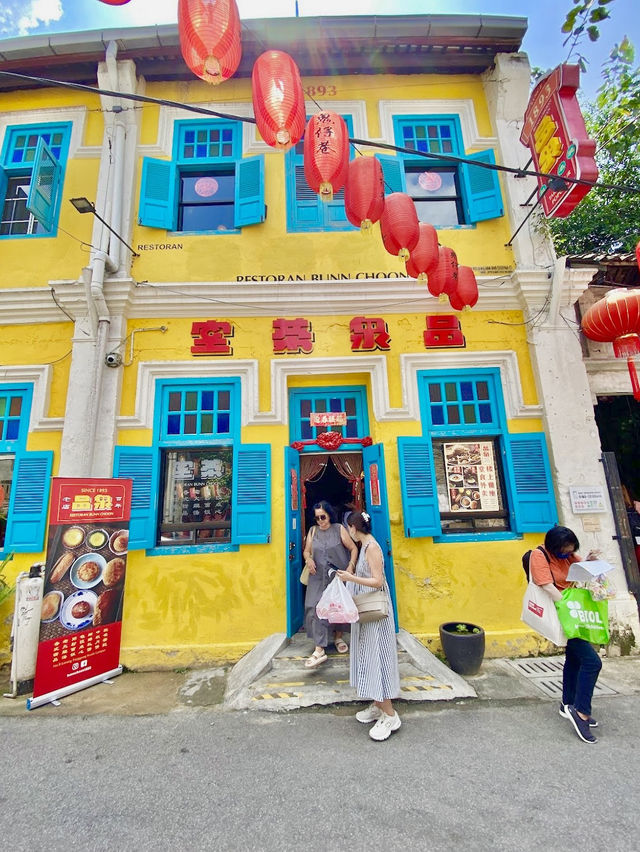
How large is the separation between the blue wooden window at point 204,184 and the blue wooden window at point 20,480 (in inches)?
129

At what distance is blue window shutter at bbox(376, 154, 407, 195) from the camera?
6602 mm

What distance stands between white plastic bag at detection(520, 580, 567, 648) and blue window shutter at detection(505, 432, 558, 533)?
6.56ft

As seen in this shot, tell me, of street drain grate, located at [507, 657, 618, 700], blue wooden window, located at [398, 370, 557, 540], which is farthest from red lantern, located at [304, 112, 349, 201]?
street drain grate, located at [507, 657, 618, 700]

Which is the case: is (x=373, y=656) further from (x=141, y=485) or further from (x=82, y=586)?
(x=141, y=485)

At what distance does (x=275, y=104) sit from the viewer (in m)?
3.91

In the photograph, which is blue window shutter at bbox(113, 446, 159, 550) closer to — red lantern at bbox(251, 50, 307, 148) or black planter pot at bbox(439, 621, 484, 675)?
black planter pot at bbox(439, 621, 484, 675)

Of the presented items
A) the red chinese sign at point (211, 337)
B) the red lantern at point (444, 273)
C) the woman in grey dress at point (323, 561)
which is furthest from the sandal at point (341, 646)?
the red lantern at point (444, 273)

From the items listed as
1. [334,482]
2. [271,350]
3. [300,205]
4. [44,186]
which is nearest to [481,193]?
[300,205]

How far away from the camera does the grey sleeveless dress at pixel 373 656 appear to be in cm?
353

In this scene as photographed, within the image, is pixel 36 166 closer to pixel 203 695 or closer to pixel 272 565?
pixel 272 565

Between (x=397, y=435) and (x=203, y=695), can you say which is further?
(x=397, y=435)

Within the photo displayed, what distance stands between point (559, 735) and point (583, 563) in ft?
4.83

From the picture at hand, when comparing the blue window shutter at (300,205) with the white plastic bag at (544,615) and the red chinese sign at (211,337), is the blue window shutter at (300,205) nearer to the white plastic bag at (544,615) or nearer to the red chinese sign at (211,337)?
the red chinese sign at (211,337)

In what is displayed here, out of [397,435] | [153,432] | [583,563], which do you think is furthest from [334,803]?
[153,432]
